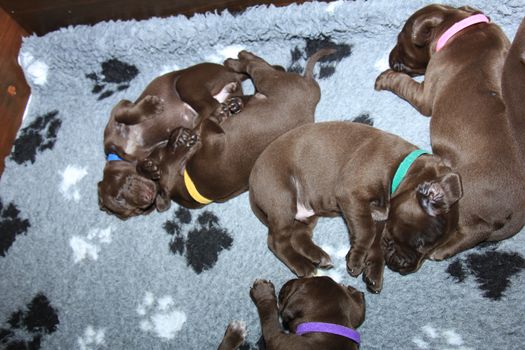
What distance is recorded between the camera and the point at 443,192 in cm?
239

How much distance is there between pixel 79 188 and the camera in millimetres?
3893

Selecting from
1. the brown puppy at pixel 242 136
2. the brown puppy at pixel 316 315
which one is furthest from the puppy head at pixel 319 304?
the brown puppy at pixel 242 136

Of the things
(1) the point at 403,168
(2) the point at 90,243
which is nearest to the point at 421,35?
(1) the point at 403,168

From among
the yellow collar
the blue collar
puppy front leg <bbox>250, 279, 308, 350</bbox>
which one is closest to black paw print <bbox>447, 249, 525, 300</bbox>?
puppy front leg <bbox>250, 279, 308, 350</bbox>

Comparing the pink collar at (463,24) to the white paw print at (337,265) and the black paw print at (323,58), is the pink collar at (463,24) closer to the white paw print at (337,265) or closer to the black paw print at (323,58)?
the black paw print at (323,58)

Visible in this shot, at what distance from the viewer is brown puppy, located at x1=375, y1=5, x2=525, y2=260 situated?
261 cm

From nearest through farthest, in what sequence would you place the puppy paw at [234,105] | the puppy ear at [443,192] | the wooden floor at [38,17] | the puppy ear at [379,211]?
the puppy ear at [443,192], the puppy ear at [379,211], the puppy paw at [234,105], the wooden floor at [38,17]

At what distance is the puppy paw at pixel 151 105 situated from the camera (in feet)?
11.7

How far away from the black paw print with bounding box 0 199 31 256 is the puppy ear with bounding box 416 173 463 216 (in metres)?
2.84

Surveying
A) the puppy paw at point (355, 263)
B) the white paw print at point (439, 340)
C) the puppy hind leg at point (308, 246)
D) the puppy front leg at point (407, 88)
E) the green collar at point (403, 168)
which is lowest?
the white paw print at point (439, 340)

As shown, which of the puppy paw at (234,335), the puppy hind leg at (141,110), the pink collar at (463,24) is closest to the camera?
the pink collar at (463,24)

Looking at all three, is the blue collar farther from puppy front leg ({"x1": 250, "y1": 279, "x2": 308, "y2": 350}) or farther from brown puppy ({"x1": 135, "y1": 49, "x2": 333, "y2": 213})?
puppy front leg ({"x1": 250, "y1": 279, "x2": 308, "y2": 350})

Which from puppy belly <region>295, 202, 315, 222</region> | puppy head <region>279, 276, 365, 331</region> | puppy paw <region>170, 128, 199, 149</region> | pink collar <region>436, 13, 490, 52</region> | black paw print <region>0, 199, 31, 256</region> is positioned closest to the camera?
puppy head <region>279, 276, 365, 331</region>

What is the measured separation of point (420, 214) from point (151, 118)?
1.92 meters
